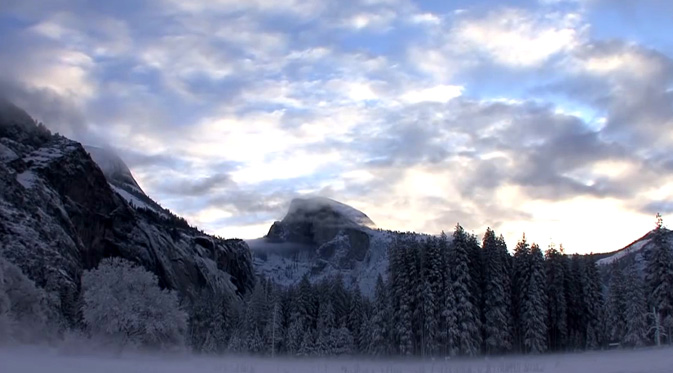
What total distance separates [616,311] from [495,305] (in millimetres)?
22677

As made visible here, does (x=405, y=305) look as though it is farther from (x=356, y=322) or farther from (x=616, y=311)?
(x=616, y=311)

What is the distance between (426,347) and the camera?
221ft

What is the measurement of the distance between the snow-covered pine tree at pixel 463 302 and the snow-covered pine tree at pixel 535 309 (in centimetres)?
552

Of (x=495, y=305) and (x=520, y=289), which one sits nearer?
(x=495, y=305)

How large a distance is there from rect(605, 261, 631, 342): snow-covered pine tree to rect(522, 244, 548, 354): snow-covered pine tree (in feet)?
47.0

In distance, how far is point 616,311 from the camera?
7900 centimetres

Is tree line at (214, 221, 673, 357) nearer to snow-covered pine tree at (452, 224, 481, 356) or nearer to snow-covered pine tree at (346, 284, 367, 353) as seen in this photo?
snow-covered pine tree at (452, 224, 481, 356)

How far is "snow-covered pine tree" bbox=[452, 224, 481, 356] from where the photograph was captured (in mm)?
63031

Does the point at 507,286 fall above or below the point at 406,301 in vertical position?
above

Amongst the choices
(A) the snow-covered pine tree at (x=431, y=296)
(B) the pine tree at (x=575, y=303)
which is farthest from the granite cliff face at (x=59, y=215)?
(B) the pine tree at (x=575, y=303)

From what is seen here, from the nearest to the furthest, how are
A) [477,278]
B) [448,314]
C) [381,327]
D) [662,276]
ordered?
1. [662,276]
2. [448,314]
3. [477,278]
4. [381,327]

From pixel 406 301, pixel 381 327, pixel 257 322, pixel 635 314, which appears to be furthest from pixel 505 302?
pixel 257 322

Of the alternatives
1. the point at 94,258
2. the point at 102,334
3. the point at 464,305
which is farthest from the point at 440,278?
the point at 94,258

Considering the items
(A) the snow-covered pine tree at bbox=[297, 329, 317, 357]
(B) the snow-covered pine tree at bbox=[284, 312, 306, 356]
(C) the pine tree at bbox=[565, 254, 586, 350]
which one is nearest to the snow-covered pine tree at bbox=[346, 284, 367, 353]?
(A) the snow-covered pine tree at bbox=[297, 329, 317, 357]
